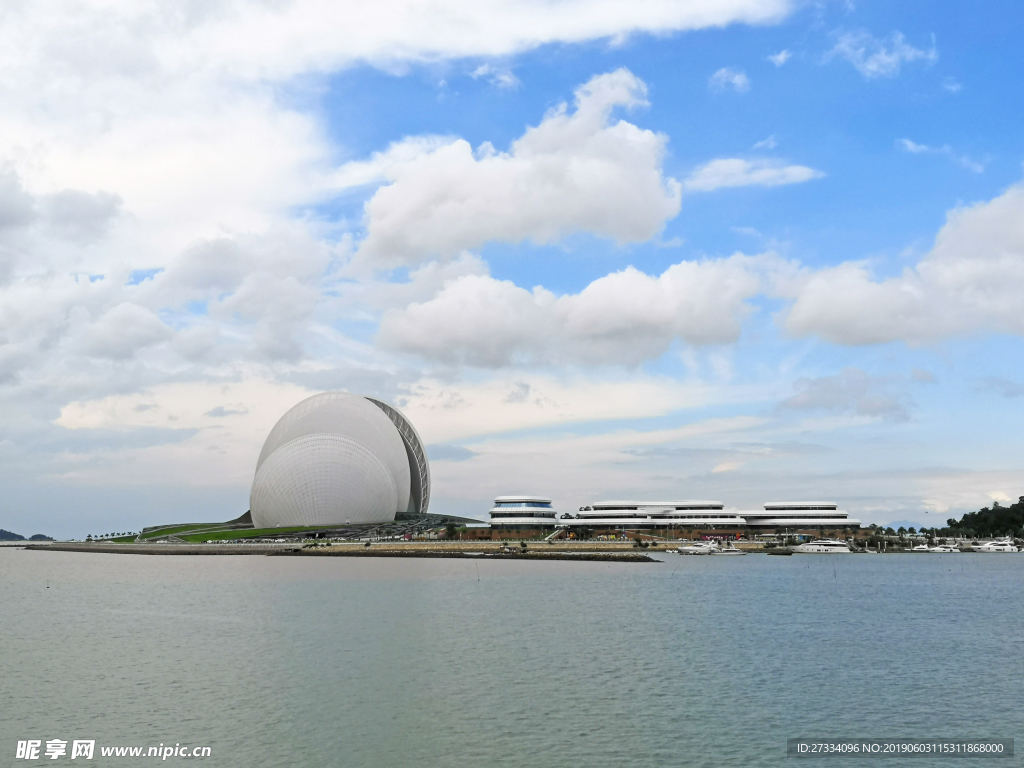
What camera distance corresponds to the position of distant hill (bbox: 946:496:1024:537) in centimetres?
17100

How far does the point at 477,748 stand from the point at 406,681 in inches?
348

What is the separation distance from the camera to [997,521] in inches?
6870

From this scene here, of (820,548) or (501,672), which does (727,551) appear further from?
(501,672)

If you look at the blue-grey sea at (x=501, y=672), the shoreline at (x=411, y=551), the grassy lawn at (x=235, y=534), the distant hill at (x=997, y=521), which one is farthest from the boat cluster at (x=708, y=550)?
the distant hill at (x=997, y=521)

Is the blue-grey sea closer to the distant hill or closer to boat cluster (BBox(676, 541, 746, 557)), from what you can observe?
boat cluster (BBox(676, 541, 746, 557))

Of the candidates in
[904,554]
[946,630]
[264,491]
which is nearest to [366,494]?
[264,491]

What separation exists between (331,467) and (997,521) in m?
133

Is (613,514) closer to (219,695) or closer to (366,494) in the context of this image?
(366,494)

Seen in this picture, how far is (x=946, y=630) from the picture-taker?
4481cm

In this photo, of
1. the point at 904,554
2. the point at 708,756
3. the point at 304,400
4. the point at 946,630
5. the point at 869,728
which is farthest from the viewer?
the point at 304,400

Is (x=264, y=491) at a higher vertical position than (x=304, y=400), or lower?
lower

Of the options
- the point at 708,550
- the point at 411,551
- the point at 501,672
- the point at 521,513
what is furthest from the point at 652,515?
the point at 501,672

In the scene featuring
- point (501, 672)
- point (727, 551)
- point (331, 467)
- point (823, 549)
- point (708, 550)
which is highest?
point (331, 467)

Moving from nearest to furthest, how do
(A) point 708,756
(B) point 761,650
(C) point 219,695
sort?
1. (A) point 708,756
2. (C) point 219,695
3. (B) point 761,650
